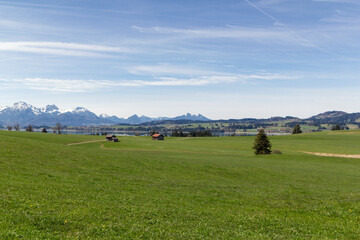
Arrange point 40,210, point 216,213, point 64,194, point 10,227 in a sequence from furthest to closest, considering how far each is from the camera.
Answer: point 64,194, point 216,213, point 40,210, point 10,227

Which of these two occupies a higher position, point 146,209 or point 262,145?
point 146,209

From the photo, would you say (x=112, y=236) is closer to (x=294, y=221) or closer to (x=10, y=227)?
(x=10, y=227)

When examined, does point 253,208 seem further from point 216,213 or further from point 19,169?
point 19,169

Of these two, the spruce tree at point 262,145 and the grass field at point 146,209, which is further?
the spruce tree at point 262,145

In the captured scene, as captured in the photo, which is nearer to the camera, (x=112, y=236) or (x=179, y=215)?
(x=112, y=236)

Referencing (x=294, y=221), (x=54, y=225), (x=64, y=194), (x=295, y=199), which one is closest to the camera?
(x=54, y=225)

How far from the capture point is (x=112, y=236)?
1428 cm

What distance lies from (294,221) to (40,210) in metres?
18.0

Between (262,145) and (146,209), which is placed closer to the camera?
(146,209)

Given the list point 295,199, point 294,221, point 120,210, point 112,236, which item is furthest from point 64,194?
point 295,199

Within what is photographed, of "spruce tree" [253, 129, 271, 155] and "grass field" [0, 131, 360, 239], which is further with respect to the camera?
"spruce tree" [253, 129, 271, 155]

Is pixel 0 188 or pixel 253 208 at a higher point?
pixel 0 188

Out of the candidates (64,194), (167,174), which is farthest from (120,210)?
(167,174)

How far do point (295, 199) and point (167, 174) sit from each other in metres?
19.6
